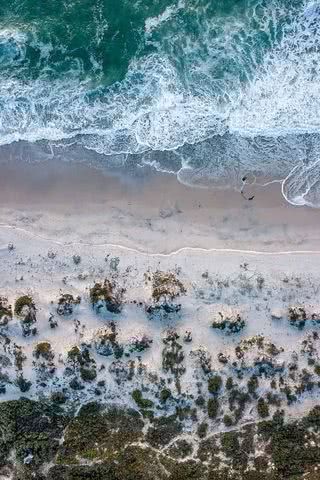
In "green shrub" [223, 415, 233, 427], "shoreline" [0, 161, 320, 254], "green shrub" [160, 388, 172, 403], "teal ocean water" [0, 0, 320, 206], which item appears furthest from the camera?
"teal ocean water" [0, 0, 320, 206]

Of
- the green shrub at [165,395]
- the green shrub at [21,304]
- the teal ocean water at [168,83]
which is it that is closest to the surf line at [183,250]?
the green shrub at [21,304]

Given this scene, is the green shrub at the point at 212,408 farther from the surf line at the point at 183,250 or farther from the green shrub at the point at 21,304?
the green shrub at the point at 21,304

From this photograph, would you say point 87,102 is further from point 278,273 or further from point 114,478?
point 114,478

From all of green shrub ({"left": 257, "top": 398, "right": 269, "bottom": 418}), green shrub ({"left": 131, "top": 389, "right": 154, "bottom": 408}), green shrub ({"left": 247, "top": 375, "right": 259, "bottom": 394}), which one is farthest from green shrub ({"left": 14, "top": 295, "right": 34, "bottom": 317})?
green shrub ({"left": 257, "top": 398, "right": 269, "bottom": 418})

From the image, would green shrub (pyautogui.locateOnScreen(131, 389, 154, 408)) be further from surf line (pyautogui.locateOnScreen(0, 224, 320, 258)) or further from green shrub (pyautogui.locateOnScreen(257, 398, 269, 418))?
surf line (pyautogui.locateOnScreen(0, 224, 320, 258))

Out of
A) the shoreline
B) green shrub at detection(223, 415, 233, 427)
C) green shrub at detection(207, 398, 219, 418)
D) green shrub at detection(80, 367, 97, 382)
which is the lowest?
green shrub at detection(223, 415, 233, 427)

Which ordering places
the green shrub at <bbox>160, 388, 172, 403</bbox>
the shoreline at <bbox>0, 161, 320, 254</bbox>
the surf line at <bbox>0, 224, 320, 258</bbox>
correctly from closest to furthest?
the green shrub at <bbox>160, 388, 172, 403</bbox>, the surf line at <bbox>0, 224, 320, 258</bbox>, the shoreline at <bbox>0, 161, 320, 254</bbox>

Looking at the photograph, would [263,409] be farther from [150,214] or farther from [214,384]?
[150,214]

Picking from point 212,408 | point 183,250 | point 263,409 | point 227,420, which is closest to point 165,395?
point 212,408

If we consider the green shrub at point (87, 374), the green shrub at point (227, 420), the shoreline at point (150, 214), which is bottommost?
the green shrub at point (227, 420)
